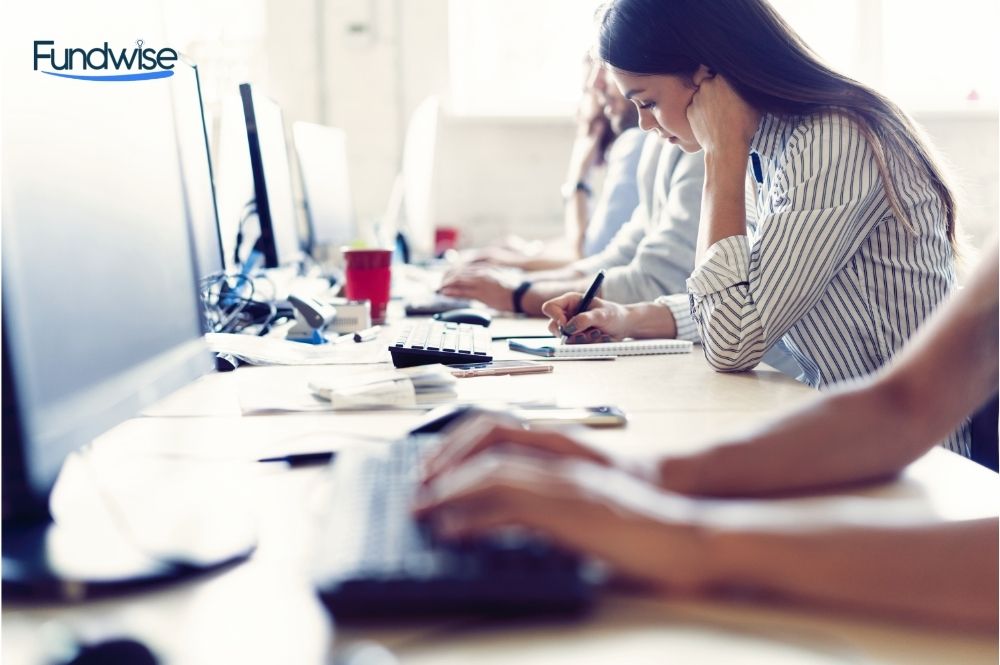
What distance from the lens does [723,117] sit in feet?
4.36

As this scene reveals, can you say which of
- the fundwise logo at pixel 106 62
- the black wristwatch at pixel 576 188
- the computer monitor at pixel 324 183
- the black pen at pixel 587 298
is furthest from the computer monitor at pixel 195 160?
the black wristwatch at pixel 576 188

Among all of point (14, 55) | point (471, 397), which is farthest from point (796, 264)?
point (14, 55)

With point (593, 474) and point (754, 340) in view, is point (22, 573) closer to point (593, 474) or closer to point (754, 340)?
point (593, 474)

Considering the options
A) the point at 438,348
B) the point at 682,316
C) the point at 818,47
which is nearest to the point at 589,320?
the point at 682,316

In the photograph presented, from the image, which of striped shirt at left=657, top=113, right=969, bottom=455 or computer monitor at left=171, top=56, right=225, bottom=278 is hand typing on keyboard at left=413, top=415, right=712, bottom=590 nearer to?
computer monitor at left=171, top=56, right=225, bottom=278

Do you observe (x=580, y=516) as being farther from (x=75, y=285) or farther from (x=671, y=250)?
(x=671, y=250)

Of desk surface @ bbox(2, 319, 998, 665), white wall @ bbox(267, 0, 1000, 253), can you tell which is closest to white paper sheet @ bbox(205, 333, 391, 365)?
desk surface @ bbox(2, 319, 998, 665)

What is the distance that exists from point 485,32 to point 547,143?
1.79 ft

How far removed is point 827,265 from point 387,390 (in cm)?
61

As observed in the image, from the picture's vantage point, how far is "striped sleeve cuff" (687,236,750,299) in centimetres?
122

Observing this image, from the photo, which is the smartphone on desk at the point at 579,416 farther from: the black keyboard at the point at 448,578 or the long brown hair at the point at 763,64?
the long brown hair at the point at 763,64

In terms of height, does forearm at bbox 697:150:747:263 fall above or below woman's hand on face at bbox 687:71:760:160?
below

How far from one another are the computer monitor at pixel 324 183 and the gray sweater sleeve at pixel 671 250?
0.84 meters

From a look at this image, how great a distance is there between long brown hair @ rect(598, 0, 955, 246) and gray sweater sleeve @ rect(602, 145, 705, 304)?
40 cm
